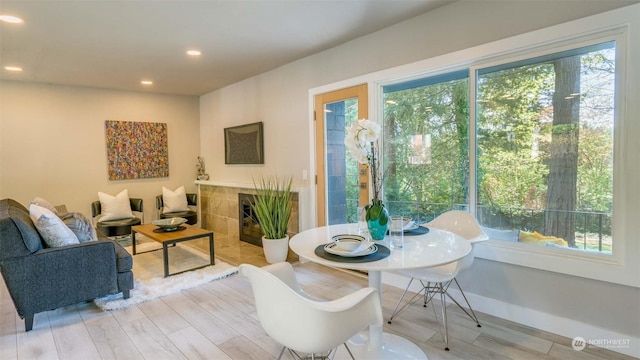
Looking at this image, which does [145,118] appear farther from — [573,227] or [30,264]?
[573,227]

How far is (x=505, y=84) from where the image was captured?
2.59 meters

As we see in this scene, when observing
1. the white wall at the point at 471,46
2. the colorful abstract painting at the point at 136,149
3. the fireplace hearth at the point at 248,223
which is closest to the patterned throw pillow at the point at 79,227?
the fireplace hearth at the point at 248,223

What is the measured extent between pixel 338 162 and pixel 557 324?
241 centimetres

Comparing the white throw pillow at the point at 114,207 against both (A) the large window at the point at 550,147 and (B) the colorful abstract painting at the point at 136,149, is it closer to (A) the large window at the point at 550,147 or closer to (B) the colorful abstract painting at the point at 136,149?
(B) the colorful abstract painting at the point at 136,149

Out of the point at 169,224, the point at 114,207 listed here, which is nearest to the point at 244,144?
the point at 169,224

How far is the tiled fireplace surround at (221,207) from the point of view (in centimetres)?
527

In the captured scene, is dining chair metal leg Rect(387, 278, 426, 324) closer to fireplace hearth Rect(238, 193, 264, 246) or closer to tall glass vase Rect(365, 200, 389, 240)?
tall glass vase Rect(365, 200, 389, 240)

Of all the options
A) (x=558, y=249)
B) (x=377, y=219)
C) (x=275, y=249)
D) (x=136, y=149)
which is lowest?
(x=275, y=249)

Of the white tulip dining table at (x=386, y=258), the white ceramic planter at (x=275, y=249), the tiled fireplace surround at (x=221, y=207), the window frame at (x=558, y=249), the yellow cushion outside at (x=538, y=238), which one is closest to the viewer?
the white tulip dining table at (x=386, y=258)

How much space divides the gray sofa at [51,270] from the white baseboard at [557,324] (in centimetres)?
293

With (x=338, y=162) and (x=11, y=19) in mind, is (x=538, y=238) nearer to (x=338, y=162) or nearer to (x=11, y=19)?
(x=338, y=162)

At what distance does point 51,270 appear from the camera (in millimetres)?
2586

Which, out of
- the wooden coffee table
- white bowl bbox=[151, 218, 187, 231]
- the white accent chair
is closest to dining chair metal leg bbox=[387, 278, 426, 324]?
the white accent chair

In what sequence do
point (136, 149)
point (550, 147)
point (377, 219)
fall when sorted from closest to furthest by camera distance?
1. point (377, 219)
2. point (550, 147)
3. point (136, 149)
